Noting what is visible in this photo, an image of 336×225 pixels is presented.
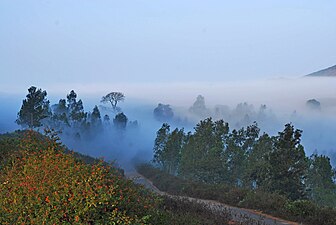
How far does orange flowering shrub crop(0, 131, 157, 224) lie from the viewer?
571cm

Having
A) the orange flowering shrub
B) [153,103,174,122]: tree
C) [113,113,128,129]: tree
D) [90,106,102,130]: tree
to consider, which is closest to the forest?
the orange flowering shrub

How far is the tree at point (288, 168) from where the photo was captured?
89.7ft

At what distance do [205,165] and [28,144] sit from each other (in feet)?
106

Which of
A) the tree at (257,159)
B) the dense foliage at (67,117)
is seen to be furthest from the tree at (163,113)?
the tree at (257,159)

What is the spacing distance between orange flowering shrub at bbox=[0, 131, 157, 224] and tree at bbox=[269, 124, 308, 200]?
22.2 m

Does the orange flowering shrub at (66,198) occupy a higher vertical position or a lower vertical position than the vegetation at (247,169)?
higher

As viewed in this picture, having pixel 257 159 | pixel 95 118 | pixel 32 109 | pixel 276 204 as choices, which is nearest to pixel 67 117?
pixel 95 118

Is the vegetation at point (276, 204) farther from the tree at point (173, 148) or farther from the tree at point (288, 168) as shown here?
the tree at point (173, 148)

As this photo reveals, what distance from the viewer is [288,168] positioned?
27.8m

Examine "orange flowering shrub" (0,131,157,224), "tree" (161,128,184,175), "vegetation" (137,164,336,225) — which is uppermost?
"orange flowering shrub" (0,131,157,224)

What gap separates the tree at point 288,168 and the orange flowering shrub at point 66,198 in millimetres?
22170

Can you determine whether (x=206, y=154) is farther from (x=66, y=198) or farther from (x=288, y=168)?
(x=66, y=198)

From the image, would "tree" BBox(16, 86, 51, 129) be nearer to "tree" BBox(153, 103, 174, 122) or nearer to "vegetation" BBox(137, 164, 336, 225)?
"vegetation" BBox(137, 164, 336, 225)

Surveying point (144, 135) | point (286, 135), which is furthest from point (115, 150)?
point (286, 135)
